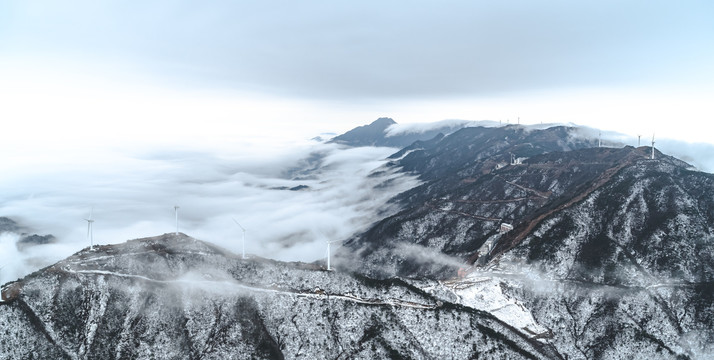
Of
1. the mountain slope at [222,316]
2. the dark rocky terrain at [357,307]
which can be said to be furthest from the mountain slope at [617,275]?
the mountain slope at [222,316]

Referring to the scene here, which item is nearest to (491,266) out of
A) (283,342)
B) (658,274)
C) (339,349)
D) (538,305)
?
(538,305)

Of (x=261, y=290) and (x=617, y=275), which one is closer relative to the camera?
(x=261, y=290)

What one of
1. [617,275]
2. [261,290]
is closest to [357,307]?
[261,290]

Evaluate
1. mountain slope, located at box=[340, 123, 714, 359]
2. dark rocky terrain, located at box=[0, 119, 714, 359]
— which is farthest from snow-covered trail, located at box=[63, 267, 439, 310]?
mountain slope, located at box=[340, 123, 714, 359]

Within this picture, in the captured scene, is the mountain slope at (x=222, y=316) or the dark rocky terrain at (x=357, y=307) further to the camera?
the dark rocky terrain at (x=357, y=307)

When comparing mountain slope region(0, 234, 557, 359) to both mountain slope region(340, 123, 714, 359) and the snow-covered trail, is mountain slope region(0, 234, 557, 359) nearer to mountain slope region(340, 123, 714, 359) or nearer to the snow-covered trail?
the snow-covered trail

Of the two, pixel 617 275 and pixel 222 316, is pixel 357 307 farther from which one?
pixel 617 275

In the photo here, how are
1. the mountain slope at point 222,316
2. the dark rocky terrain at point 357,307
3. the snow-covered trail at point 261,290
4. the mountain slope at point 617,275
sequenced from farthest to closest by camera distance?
the snow-covered trail at point 261,290 < the mountain slope at point 617,275 < the dark rocky terrain at point 357,307 < the mountain slope at point 222,316

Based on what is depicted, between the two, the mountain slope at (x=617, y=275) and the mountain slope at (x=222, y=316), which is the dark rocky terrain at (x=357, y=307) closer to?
the mountain slope at (x=222, y=316)
